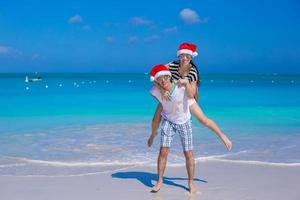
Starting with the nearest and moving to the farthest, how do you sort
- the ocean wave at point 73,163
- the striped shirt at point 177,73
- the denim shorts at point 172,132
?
the striped shirt at point 177,73, the denim shorts at point 172,132, the ocean wave at point 73,163

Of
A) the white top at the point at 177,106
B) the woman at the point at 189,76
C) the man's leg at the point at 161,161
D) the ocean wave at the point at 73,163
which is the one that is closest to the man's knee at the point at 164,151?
the man's leg at the point at 161,161

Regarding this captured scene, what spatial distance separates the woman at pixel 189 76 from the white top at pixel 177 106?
0.07m

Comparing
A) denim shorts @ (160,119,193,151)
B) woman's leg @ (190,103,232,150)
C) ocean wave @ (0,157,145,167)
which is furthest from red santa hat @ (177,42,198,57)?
ocean wave @ (0,157,145,167)

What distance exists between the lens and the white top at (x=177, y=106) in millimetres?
5141

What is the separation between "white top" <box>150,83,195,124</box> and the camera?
202 inches

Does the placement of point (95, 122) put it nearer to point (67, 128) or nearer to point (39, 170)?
point (67, 128)

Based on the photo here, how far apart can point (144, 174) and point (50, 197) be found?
172 cm

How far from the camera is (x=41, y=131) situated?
1176 centimetres

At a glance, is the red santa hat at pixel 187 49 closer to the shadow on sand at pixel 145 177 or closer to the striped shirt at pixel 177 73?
the striped shirt at pixel 177 73

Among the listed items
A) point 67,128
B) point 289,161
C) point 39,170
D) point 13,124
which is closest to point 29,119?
point 13,124

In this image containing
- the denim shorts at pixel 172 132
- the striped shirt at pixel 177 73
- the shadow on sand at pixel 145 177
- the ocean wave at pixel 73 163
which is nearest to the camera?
the striped shirt at pixel 177 73

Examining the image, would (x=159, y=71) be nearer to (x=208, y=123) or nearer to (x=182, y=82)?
(x=182, y=82)

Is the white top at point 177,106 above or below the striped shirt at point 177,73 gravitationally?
below

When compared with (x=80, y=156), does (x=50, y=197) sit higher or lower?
lower
